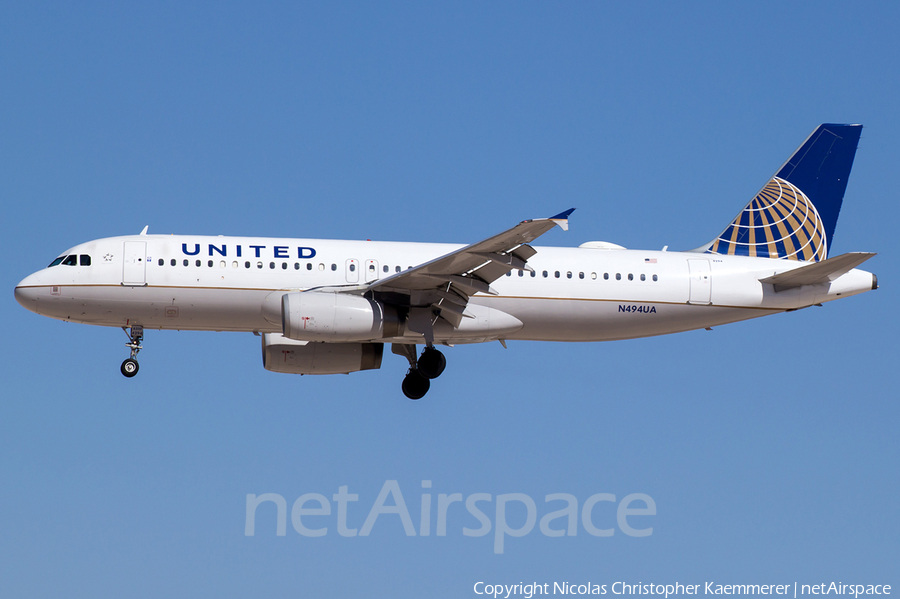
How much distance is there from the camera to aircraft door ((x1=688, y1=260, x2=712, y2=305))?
30844 mm

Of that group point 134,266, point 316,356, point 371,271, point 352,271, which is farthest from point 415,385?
point 134,266

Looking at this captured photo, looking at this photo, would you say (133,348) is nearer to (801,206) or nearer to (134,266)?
(134,266)

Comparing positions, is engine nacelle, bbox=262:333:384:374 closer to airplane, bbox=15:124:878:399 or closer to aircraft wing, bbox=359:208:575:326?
airplane, bbox=15:124:878:399

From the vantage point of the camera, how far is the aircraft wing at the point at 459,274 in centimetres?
2606

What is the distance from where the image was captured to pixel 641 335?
3128cm

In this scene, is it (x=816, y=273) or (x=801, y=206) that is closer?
(x=816, y=273)

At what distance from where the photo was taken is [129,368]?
1169 inches

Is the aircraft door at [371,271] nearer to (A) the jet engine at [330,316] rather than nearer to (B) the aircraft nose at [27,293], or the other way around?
(A) the jet engine at [330,316]

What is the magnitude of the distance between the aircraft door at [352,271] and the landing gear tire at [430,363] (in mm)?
2789

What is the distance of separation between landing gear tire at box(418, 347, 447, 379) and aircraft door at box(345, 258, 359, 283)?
279 centimetres

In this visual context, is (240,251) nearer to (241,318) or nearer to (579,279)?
(241,318)

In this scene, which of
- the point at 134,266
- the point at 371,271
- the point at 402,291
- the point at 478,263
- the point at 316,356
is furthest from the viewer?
the point at 316,356

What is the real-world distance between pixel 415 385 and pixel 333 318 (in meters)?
4.91

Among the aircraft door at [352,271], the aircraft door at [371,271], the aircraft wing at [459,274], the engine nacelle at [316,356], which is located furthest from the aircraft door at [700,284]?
the aircraft door at [352,271]
